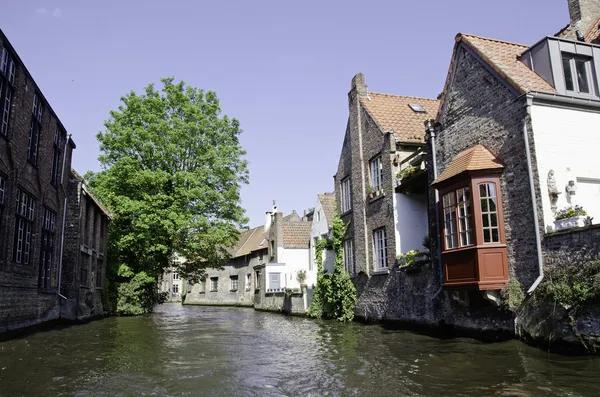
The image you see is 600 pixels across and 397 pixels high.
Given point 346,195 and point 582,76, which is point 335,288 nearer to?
point 346,195

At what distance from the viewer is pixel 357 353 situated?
1152 centimetres

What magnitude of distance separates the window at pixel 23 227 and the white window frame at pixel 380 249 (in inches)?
528

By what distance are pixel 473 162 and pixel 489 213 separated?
147cm

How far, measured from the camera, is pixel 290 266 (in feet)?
126

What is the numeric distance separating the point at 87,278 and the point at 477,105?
20683 mm

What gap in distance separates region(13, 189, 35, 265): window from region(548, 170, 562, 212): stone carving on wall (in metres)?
15.7

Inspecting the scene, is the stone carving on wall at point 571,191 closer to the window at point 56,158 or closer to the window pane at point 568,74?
the window pane at point 568,74

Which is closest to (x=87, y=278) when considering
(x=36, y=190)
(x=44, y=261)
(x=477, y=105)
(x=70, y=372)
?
(x=44, y=261)

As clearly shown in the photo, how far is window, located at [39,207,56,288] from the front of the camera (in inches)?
722

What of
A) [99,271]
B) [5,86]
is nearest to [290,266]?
[99,271]

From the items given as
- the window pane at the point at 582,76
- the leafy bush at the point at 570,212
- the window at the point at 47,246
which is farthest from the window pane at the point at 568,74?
the window at the point at 47,246

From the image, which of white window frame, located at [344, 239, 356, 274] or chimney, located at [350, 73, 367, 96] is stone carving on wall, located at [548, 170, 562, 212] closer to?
white window frame, located at [344, 239, 356, 274]

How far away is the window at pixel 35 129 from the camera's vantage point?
661 inches

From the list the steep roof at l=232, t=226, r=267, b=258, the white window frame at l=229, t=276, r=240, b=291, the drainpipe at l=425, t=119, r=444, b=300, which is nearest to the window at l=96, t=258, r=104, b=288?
the steep roof at l=232, t=226, r=267, b=258
